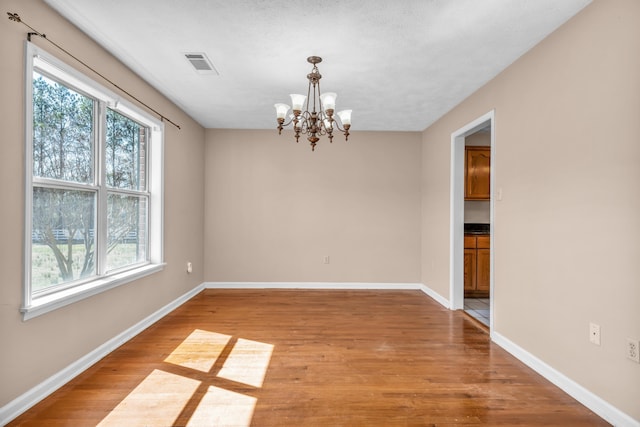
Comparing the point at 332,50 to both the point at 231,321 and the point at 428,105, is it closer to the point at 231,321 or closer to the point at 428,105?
the point at 428,105

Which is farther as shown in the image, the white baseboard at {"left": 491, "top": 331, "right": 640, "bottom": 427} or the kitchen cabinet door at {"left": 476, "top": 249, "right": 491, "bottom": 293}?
the kitchen cabinet door at {"left": 476, "top": 249, "right": 491, "bottom": 293}

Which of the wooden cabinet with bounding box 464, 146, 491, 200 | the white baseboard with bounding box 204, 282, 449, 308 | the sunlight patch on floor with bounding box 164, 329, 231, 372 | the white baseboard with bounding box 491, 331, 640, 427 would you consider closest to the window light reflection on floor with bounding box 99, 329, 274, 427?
the sunlight patch on floor with bounding box 164, 329, 231, 372

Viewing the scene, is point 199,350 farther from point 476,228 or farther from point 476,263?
point 476,228

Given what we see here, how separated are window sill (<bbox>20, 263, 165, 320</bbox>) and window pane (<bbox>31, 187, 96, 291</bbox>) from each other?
0.10m

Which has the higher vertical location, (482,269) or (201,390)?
(482,269)

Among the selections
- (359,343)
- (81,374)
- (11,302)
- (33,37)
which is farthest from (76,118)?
(359,343)

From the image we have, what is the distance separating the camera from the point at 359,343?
10.3 ft

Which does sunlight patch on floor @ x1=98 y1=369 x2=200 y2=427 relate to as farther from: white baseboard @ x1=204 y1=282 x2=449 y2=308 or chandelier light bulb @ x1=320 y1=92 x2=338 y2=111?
white baseboard @ x1=204 y1=282 x2=449 y2=308

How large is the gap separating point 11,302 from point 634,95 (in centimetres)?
372

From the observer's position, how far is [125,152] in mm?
3312

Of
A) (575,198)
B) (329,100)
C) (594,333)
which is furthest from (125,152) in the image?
(594,333)

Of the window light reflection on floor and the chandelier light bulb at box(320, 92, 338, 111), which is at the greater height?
the chandelier light bulb at box(320, 92, 338, 111)

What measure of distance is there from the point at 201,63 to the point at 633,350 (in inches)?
145

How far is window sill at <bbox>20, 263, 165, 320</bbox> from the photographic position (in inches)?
81.3
